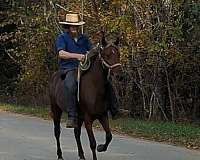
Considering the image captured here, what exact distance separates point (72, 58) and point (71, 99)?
2.44 ft

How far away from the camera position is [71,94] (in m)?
9.74

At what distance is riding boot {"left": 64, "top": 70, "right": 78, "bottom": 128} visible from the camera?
9.66 meters

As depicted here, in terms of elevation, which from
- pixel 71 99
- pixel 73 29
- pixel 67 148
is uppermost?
pixel 73 29

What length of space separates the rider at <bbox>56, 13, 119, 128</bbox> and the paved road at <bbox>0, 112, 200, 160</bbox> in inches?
54.8

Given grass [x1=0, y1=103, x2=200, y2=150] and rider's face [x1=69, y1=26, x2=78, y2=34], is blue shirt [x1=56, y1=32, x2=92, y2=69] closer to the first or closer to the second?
rider's face [x1=69, y1=26, x2=78, y2=34]

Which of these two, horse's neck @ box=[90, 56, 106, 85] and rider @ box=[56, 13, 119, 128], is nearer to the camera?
horse's neck @ box=[90, 56, 106, 85]

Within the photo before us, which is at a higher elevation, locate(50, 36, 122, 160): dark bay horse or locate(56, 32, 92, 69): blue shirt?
locate(56, 32, 92, 69): blue shirt

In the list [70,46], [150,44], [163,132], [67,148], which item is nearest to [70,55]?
[70,46]

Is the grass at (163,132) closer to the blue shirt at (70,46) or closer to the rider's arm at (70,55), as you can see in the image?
the blue shirt at (70,46)

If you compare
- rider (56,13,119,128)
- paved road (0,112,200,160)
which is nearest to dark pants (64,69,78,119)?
rider (56,13,119,128)

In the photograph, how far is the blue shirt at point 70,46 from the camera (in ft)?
32.6

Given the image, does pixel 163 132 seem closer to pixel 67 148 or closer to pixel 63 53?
pixel 67 148

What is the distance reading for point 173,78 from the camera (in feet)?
62.6

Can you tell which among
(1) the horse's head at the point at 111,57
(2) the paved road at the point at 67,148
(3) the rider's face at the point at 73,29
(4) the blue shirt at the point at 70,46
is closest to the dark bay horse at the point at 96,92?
(1) the horse's head at the point at 111,57
